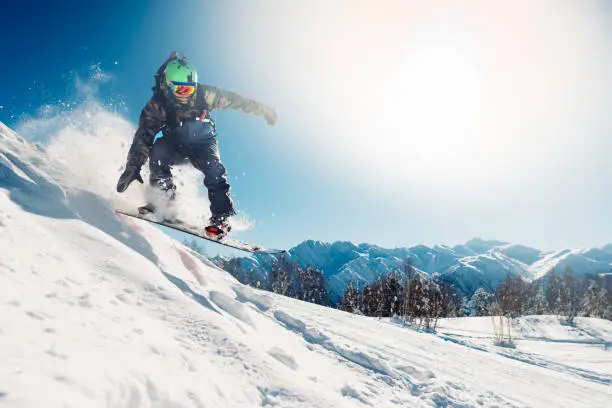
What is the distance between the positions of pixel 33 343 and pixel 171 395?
694 mm

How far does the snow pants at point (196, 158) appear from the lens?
579 cm

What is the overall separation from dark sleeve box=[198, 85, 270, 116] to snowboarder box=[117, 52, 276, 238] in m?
0.02

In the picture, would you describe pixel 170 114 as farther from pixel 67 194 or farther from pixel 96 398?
pixel 96 398

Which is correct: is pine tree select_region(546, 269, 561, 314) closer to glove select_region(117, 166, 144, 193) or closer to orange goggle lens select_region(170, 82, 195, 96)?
orange goggle lens select_region(170, 82, 195, 96)

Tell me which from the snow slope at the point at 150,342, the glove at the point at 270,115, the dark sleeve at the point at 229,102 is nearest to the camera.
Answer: the snow slope at the point at 150,342

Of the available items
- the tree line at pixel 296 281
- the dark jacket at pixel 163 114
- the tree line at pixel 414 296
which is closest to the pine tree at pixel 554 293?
the tree line at pixel 414 296

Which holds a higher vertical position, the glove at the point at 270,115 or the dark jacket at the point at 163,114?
the glove at the point at 270,115

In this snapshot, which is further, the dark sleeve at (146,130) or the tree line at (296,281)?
the tree line at (296,281)

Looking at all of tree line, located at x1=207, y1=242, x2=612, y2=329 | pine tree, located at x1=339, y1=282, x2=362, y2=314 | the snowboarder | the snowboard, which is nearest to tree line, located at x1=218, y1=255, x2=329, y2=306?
tree line, located at x1=207, y1=242, x2=612, y2=329

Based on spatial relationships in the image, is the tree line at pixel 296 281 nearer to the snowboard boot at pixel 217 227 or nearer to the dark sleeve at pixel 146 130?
the snowboard boot at pixel 217 227

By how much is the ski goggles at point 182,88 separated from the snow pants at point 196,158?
1.87 feet

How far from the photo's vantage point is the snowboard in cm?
540

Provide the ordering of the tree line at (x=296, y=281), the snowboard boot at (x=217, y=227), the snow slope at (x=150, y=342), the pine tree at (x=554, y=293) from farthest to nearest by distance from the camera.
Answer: the pine tree at (x=554, y=293) → the tree line at (x=296, y=281) → the snowboard boot at (x=217, y=227) → the snow slope at (x=150, y=342)

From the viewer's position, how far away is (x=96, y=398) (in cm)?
140
